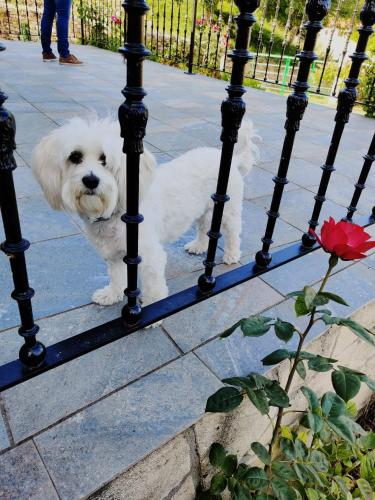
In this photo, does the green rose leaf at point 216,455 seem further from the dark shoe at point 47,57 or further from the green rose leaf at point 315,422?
the dark shoe at point 47,57

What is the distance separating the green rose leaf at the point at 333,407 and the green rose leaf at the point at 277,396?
12 centimetres

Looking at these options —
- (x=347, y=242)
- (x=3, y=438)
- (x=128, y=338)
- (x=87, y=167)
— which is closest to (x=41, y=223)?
(x=87, y=167)

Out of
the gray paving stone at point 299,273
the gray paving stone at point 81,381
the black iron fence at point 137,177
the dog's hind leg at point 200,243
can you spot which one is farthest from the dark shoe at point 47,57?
the gray paving stone at point 81,381

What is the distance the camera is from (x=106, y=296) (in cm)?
223

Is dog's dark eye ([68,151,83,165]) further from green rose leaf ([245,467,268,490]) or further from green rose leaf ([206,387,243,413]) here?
green rose leaf ([245,467,268,490])

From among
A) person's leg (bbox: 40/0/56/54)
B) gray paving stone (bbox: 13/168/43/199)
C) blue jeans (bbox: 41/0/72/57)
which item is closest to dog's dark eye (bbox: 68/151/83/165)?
gray paving stone (bbox: 13/168/43/199)

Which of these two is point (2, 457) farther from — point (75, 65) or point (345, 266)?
point (75, 65)

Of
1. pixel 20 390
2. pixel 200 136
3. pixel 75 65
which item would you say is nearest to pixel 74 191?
pixel 20 390

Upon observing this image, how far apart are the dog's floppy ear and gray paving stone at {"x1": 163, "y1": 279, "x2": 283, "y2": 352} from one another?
89 centimetres

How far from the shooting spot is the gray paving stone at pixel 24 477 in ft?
4.11

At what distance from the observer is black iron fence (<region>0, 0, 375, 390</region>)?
1.06 m

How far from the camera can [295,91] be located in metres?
1.60

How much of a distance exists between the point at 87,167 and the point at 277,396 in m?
1.28

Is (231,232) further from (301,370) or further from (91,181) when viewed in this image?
(301,370)
